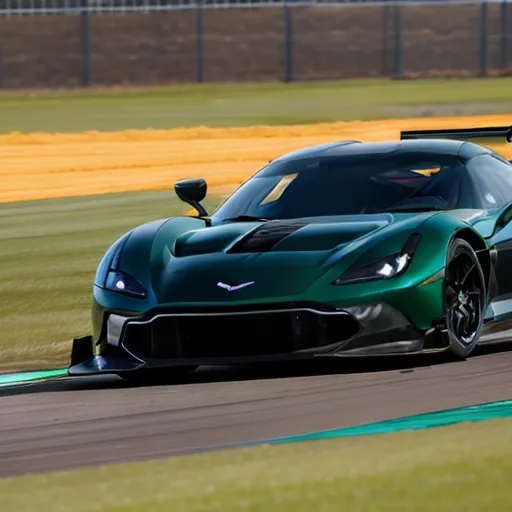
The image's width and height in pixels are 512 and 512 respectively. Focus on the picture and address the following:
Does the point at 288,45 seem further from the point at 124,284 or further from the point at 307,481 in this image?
the point at 307,481

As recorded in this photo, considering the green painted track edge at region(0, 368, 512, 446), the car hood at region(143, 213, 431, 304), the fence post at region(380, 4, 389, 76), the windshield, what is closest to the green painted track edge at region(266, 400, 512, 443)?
the green painted track edge at region(0, 368, 512, 446)

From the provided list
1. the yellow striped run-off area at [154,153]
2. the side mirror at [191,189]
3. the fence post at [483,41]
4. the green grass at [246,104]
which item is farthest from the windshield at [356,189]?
the fence post at [483,41]

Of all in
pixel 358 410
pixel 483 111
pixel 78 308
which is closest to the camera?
pixel 358 410

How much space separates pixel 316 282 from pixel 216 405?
3.23 ft

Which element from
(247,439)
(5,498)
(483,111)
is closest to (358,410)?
(247,439)

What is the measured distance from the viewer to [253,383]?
7578 mm

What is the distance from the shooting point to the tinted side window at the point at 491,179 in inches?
349

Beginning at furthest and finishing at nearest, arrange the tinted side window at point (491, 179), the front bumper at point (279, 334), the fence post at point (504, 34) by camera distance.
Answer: the fence post at point (504, 34)
the tinted side window at point (491, 179)
the front bumper at point (279, 334)

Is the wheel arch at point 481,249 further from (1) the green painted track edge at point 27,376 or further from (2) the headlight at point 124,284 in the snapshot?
(1) the green painted track edge at point 27,376

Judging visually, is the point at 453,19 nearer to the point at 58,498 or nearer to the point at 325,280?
the point at 325,280

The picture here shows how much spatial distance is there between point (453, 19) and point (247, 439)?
120ft

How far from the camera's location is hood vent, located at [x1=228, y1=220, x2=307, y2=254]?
800 cm

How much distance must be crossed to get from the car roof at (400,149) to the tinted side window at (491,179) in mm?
73

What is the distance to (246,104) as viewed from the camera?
106ft
